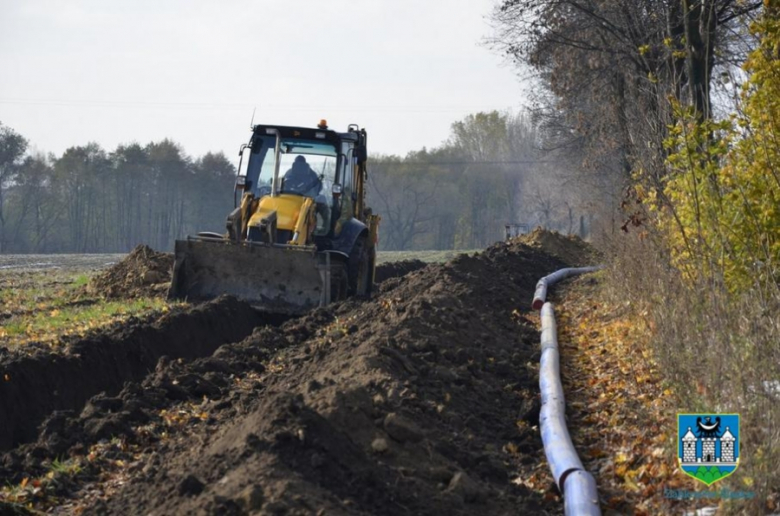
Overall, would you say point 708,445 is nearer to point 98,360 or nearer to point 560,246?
point 98,360

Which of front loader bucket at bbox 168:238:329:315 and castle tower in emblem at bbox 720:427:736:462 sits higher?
front loader bucket at bbox 168:238:329:315

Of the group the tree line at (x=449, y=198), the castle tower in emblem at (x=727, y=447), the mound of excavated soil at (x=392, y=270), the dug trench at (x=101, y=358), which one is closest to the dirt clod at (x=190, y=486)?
the castle tower in emblem at (x=727, y=447)

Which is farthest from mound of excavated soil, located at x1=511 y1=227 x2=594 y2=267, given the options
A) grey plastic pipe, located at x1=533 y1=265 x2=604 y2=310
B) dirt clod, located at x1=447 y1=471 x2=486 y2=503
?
dirt clod, located at x1=447 y1=471 x2=486 y2=503

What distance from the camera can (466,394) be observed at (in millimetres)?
9781

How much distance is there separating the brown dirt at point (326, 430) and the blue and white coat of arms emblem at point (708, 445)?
2.94 feet

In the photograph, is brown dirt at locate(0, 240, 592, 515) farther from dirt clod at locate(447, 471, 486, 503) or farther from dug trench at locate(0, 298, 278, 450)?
dug trench at locate(0, 298, 278, 450)

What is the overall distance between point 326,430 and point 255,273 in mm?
9745

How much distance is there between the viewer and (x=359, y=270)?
60.3 ft

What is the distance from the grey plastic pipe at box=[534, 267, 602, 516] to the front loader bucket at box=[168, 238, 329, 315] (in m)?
5.75

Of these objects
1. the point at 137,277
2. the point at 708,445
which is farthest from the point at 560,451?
the point at 137,277

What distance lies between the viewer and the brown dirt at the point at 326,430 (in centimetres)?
659

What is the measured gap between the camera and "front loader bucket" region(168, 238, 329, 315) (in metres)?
16.5

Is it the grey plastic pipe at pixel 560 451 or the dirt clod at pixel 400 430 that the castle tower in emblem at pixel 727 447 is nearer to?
the grey plastic pipe at pixel 560 451

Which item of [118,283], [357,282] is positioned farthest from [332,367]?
[118,283]
